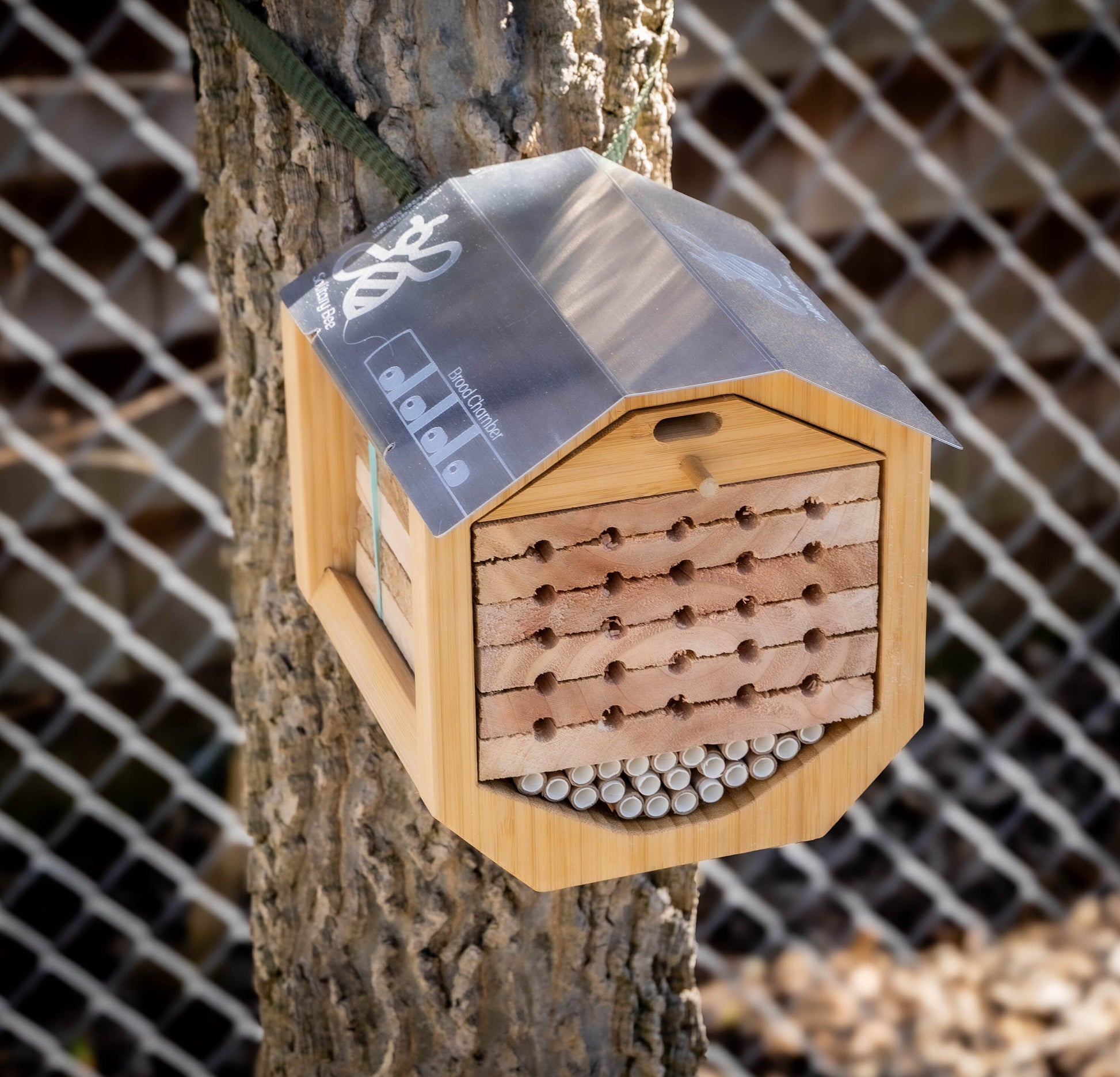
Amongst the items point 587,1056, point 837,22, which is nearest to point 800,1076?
point 587,1056

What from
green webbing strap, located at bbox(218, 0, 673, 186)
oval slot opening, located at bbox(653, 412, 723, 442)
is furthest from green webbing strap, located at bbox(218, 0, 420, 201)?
oval slot opening, located at bbox(653, 412, 723, 442)

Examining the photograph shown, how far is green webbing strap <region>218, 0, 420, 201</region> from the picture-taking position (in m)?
1.04

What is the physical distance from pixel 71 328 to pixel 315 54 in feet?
3.25

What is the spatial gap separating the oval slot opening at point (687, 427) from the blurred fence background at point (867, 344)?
912 millimetres

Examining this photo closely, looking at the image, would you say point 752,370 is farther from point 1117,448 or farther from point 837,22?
point 1117,448

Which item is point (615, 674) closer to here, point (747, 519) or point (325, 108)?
point (747, 519)

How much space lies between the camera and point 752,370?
81 cm

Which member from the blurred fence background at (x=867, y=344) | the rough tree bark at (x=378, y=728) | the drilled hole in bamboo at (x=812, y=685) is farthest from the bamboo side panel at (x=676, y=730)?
the blurred fence background at (x=867, y=344)

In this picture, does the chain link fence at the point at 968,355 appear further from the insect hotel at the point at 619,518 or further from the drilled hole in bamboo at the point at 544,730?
the drilled hole in bamboo at the point at 544,730

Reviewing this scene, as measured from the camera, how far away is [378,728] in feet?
3.92

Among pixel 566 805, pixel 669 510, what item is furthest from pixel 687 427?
pixel 566 805

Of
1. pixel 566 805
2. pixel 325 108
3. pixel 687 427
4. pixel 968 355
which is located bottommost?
pixel 968 355

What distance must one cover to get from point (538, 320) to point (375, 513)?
0.22 metres

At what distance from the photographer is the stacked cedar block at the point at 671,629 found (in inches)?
34.1
